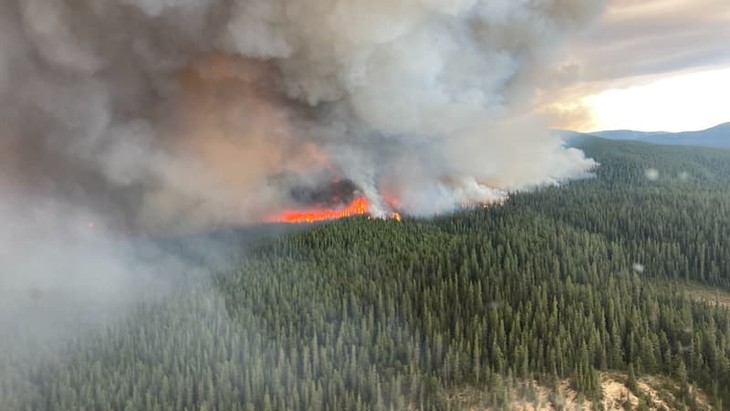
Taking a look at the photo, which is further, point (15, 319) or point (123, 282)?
point (123, 282)

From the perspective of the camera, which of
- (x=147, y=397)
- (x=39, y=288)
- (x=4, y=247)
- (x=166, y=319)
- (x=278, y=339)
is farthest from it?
(x=4, y=247)

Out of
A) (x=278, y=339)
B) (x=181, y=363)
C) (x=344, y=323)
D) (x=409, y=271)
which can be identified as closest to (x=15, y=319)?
(x=181, y=363)

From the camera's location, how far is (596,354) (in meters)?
132

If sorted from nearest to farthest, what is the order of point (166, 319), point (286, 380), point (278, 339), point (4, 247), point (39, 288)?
1. point (286, 380)
2. point (278, 339)
3. point (166, 319)
4. point (39, 288)
5. point (4, 247)

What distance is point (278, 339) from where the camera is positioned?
138375mm

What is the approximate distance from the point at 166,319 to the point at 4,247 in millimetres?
77286

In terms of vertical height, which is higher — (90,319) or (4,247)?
(4,247)

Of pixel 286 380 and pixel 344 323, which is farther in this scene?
pixel 344 323

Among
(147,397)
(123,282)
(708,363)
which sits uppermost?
(123,282)

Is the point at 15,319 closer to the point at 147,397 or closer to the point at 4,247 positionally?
the point at 4,247

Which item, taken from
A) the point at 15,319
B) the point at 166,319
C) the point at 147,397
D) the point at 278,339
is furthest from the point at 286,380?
the point at 15,319

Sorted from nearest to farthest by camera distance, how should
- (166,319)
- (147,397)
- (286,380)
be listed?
1. (147,397)
2. (286,380)
3. (166,319)

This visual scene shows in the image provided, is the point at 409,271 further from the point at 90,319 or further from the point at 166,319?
the point at 90,319

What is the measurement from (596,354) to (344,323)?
182 feet
